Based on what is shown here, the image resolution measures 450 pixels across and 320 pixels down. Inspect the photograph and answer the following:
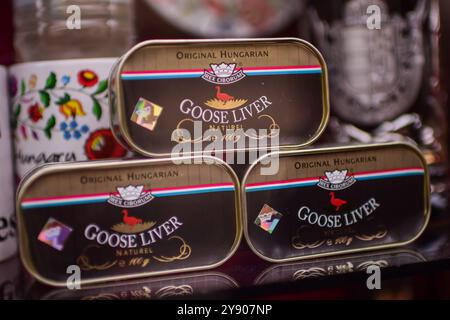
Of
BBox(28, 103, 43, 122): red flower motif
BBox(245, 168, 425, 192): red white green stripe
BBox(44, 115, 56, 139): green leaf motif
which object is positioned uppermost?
BBox(28, 103, 43, 122): red flower motif

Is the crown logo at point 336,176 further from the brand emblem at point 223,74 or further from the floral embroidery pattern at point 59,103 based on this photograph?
the floral embroidery pattern at point 59,103

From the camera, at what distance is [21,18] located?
2.22ft

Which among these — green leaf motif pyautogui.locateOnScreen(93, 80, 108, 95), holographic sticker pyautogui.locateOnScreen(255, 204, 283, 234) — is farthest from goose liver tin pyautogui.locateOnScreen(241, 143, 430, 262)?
green leaf motif pyautogui.locateOnScreen(93, 80, 108, 95)

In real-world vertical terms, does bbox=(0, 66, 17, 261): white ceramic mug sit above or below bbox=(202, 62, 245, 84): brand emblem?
below

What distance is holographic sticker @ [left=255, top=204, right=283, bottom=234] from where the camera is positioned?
20.6 inches

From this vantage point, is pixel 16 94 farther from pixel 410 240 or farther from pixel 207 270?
pixel 410 240

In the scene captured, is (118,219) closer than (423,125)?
Yes

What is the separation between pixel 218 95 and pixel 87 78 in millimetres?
159

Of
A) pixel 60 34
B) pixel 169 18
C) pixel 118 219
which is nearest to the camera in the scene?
pixel 118 219

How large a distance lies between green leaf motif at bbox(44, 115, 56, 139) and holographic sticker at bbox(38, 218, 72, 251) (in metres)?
0.14

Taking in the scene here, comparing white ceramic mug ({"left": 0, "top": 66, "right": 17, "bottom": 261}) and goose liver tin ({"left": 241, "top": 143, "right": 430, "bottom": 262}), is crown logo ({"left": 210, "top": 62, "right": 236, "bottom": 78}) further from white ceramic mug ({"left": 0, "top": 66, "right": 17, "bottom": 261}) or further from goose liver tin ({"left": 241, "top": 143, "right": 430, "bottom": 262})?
white ceramic mug ({"left": 0, "top": 66, "right": 17, "bottom": 261})

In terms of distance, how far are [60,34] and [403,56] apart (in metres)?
0.46

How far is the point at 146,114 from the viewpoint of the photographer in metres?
0.51
